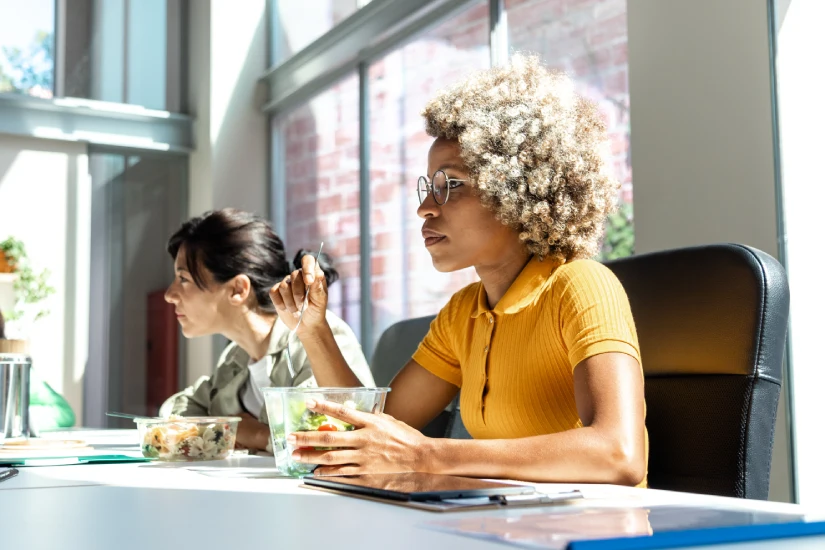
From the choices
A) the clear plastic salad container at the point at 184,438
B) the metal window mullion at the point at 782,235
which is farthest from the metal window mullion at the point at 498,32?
the clear plastic salad container at the point at 184,438

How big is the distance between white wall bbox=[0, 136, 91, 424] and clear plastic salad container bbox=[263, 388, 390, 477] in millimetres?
4364

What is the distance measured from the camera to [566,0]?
10.3 feet

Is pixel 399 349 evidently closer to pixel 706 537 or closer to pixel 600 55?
pixel 600 55

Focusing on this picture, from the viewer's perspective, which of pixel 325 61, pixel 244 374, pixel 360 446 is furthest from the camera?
pixel 325 61

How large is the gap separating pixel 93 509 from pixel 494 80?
1048mm

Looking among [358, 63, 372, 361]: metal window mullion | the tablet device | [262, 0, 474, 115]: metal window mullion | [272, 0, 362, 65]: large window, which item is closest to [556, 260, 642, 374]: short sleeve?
the tablet device

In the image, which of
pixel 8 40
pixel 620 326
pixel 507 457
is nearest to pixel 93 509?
pixel 507 457

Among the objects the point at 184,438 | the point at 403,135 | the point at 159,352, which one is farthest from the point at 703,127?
the point at 159,352

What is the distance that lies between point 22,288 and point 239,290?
3.11 meters

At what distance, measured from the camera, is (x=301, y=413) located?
1114 mm

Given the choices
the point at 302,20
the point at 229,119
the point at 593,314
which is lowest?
A: the point at 593,314

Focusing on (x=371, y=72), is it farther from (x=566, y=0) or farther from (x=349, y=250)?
(x=566, y=0)

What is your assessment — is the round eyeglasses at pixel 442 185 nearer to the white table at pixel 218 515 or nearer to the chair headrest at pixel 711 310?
the chair headrest at pixel 711 310

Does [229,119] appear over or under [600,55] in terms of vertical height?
over
